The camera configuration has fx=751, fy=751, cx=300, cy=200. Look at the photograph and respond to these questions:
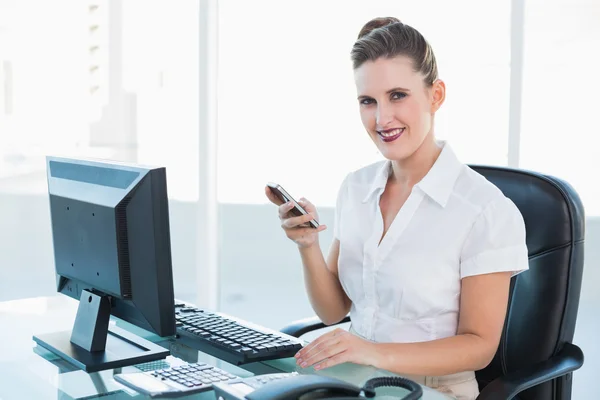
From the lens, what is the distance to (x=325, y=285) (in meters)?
2.06

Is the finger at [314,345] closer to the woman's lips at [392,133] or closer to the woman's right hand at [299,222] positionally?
the woman's right hand at [299,222]

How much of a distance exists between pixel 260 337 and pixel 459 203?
1.93ft

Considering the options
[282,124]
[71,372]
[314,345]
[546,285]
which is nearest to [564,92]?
[546,285]

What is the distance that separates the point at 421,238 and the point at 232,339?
0.54 m

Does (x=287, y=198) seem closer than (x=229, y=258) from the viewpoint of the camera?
Yes

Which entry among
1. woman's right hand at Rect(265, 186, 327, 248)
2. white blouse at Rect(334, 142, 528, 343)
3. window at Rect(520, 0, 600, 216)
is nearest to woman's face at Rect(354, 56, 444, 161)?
white blouse at Rect(334, 142, 528, 343)

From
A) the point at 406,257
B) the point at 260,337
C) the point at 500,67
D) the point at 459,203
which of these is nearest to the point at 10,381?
the point at 260,337

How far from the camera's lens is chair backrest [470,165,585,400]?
181cm

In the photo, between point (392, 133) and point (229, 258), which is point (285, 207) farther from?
point (229, 258)

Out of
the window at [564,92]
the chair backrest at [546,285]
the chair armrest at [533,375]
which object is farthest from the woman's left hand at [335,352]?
the window at [564,92]

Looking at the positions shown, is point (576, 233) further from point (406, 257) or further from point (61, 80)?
point (61, 80)

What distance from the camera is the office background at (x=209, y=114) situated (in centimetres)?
395

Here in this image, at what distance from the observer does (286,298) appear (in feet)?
14.7

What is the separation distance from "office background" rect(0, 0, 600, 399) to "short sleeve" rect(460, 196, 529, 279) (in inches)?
67.4
